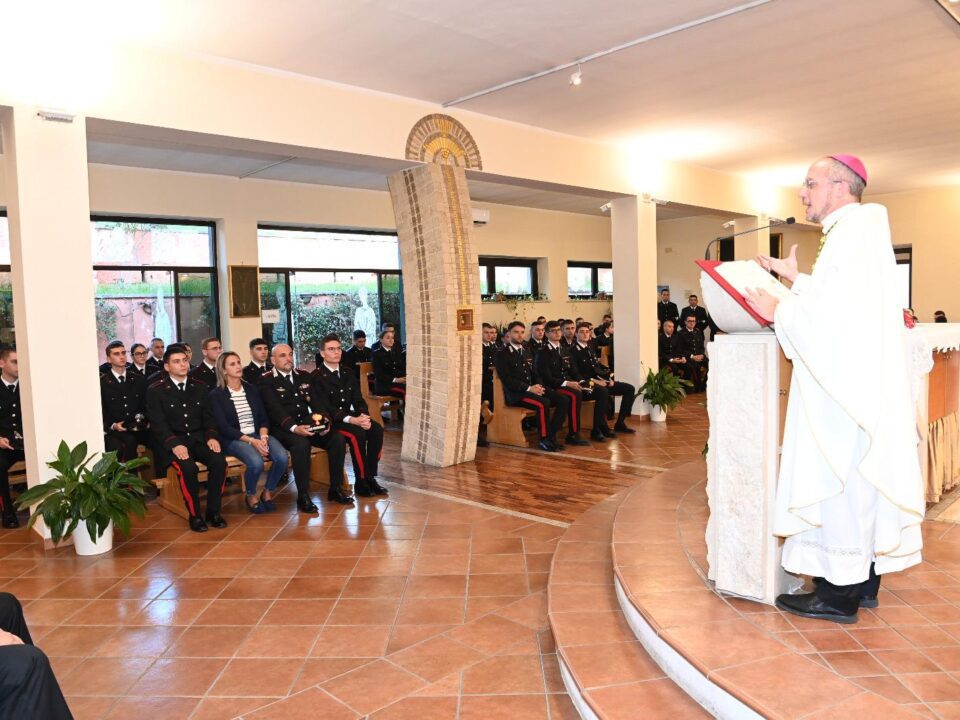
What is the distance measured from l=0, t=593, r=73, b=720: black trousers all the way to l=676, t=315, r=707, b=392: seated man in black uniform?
10789 millimetres

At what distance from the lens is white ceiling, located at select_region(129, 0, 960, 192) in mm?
4602

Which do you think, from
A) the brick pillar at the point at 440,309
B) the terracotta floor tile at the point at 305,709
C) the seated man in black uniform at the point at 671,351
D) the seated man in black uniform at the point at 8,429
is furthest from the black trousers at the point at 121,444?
the seated man in black uniform at the point at 671,351

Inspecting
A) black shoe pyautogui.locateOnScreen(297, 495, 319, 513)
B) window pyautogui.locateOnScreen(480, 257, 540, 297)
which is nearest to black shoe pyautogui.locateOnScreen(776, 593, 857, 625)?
black shoe pyautogui.locateOnScreen(297, 495, 319, 513)

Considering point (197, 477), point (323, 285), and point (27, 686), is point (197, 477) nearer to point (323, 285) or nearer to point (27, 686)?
point (27, 686)

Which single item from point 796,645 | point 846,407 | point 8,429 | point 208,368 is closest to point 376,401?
point 208,368

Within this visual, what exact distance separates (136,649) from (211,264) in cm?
751

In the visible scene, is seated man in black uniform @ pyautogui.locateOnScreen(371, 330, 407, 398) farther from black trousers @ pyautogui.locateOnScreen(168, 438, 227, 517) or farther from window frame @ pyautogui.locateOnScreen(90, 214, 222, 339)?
black trousers @ pyautogui.locateOnScreen(168, 438, 227, 517)

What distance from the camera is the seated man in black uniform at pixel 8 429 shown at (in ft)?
16.9

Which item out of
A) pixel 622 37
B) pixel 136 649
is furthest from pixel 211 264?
pixel 136 649

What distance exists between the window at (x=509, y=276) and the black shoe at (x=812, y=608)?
10321 mm

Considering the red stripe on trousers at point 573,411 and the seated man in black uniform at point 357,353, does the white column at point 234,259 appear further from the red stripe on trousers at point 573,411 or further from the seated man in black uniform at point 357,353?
the red stripe on trousers at point 573,411

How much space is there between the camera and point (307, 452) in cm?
543

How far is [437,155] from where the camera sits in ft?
21.3

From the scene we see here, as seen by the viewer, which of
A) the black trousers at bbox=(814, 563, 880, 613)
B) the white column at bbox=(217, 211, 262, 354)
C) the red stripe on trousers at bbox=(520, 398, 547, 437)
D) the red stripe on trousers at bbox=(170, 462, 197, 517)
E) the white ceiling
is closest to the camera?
the black trousers at bbox=(814, 563, 880, 613)
